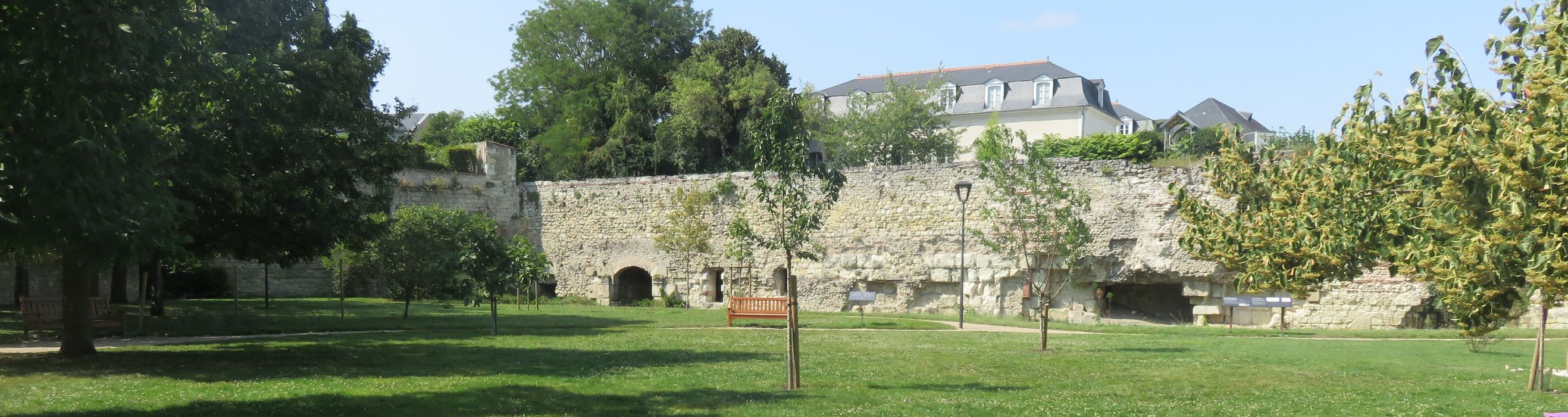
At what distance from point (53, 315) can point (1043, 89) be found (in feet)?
130

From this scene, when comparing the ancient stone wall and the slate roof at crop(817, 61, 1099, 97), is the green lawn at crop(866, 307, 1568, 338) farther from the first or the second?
the slate roof at crop(817, 61, 1099, 97)

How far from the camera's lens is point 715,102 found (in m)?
38.6

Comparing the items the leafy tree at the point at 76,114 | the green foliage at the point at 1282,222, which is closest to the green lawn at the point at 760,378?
the green foliage at the point at 1282,222

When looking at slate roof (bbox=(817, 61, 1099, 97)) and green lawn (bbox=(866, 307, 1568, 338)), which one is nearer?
green lawn (bbox=(866, 307, 1568, 338))

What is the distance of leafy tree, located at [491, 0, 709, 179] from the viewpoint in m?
41.1

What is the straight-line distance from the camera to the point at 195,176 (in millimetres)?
14242

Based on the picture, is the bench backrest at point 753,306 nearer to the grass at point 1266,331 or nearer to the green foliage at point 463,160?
the grass at point 1266,331

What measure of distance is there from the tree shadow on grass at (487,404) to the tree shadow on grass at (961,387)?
119 centimetres

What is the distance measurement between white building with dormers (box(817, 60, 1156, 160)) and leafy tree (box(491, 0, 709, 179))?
7.45m

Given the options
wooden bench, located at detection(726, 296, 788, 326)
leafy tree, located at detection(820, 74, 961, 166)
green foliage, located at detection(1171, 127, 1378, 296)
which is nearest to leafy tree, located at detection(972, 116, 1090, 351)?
wooden bench, located at detection(726, 296, 788, 326)

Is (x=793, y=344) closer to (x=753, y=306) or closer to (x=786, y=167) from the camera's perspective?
(x=786, y=167)

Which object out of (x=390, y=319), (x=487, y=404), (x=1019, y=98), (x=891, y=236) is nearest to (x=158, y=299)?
(x=390, y=319)

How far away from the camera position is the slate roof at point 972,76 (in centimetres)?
4909

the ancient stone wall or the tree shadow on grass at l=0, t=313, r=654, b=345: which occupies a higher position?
the ancient stone wall
